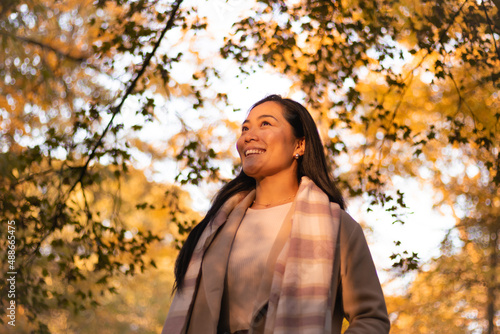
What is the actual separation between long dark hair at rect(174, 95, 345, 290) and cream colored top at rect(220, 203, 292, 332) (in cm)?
22

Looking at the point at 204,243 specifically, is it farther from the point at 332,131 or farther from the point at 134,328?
the point at 134,328

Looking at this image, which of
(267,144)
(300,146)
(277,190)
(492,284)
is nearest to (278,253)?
(277,190)

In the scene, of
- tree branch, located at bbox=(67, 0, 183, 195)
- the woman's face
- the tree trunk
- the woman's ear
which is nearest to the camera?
the woman's face

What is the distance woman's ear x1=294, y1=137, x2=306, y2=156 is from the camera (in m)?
2.99

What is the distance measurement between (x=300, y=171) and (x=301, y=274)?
0.71m

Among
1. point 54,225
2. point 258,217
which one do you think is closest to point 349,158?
point 54,225

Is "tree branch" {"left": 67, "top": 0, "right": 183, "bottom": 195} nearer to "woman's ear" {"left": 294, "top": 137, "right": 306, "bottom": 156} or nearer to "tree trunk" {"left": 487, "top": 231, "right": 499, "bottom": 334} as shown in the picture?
"woman's ear" {"left": 294, "top": 137, "right": 306, "bottom": 156}

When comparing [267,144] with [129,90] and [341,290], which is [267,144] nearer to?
[341,290]

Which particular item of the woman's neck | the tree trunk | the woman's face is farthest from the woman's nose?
the tree trunk

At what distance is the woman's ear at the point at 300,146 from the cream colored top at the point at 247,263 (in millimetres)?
316

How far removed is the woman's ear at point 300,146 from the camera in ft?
9.81

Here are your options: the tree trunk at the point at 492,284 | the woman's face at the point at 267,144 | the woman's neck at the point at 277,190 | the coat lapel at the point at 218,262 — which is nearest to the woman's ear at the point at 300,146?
the woman's face at the point at 267,144

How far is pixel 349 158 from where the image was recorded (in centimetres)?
908

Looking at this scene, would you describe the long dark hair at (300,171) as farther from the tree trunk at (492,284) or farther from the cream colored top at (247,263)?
the tree trunk at (492,284)
